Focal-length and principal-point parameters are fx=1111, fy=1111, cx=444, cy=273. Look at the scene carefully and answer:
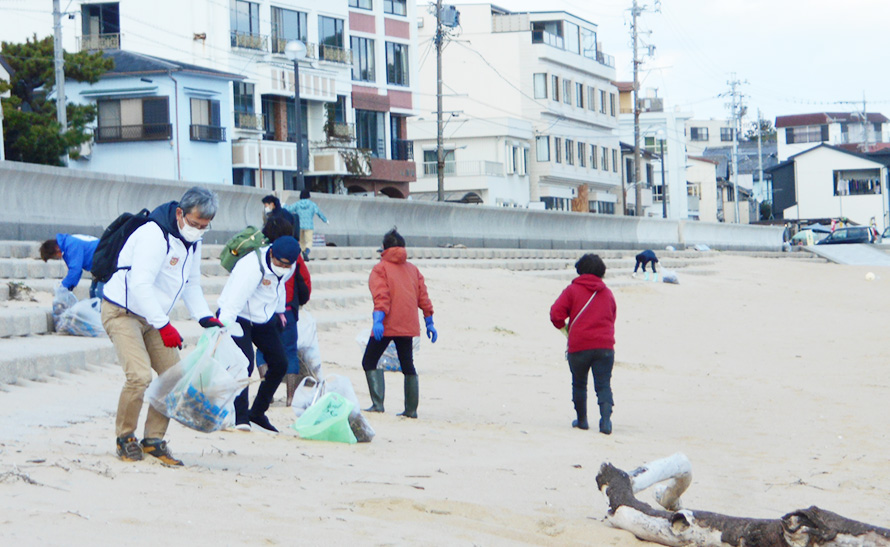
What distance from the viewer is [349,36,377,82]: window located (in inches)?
2158

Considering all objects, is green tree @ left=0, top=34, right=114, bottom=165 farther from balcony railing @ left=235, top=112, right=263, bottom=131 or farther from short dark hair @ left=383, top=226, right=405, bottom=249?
short dark hair @ left=383, top=226, right=405, bottom=249

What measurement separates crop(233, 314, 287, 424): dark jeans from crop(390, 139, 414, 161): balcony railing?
160 ft

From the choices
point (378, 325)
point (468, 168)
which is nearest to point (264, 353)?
point (378, 325)

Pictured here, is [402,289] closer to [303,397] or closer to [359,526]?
[303,397]

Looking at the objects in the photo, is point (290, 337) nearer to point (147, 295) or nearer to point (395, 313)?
point (395, 313)

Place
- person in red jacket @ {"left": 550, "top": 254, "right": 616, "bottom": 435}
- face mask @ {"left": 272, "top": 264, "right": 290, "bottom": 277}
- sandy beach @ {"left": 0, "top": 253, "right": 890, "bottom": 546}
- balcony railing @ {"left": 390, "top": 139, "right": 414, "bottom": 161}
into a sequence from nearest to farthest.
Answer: sandy beach @ {"left": 0, "top": 253, "right": 890, "bottom": 546} < face mask @ {"left": 272, "top": 264, "right": 290, "bottom": 277} < person in red jacket @ {"left": 550, "top": 254, "right": 616, "bottom": 435} < balcony railing @ {"left": 390, "top": 139, "right": 414, "bottom": 161}

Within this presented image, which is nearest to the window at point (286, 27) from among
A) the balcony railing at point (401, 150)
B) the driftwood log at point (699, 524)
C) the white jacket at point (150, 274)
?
the balcony railing at point (401, 150)

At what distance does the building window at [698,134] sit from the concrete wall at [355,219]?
8109cm

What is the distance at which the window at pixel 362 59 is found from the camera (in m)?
54.8

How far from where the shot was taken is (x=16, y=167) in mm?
15914

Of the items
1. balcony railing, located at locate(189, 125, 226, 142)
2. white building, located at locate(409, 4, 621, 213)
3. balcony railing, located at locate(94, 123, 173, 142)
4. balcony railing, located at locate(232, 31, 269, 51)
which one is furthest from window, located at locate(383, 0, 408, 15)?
balcony railing, located at locate(94, 123, 173, 142)

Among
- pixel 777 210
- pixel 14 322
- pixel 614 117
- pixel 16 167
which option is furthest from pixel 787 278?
pixel 777 210

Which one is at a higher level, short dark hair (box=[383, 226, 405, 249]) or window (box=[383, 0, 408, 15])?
window (box=[383, 0, 408, 15])

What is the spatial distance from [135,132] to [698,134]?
98850 mm
